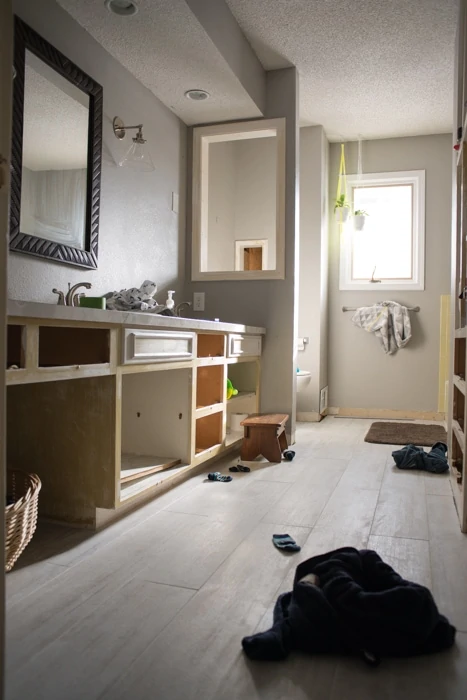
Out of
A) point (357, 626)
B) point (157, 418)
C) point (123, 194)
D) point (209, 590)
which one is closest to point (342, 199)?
point (123, 194)

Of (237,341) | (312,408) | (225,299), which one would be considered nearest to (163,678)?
(237,341)

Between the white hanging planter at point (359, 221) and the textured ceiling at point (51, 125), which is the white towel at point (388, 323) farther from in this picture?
the textured ceiling at point (51, 125)

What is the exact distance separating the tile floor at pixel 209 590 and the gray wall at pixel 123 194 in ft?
3.45

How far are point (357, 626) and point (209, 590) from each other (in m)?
0.45

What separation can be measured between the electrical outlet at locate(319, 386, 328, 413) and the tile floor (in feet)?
7.65

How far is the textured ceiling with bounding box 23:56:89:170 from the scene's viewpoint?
7.28 feet

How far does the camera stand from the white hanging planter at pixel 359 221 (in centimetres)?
525

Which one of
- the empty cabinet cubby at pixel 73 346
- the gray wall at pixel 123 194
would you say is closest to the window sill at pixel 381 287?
the gray wall at pixel 123 194

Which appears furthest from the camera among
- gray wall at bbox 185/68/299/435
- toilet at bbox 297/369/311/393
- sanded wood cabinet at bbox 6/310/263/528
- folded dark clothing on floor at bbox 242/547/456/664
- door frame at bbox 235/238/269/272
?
door frame at bbox 235/238/269/272

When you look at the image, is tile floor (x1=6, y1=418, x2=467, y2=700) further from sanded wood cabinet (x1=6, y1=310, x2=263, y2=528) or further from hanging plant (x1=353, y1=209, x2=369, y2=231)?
hanging plant (x1=353, y1=209, x2=369, y2=231)

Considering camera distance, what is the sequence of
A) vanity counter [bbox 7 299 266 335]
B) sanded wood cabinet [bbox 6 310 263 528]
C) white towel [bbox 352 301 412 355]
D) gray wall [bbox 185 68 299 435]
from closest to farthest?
vanity counter [bbox 7 299 266 335] → sanded wood cabinet [bbox 6 310 263 528] → gray wall [bbox 185 68 299 435] → white towel [bbox 352 301 412 355]

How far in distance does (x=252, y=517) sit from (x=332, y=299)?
11.9 ft

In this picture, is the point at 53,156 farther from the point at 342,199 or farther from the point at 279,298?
the point at 342,199

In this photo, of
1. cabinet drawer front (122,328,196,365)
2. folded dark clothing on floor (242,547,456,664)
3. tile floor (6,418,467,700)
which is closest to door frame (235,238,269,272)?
cabinet drawer front (122,328,196,365)
